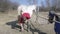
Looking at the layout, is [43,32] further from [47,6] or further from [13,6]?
[13,6]

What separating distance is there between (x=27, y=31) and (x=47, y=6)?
319 inches

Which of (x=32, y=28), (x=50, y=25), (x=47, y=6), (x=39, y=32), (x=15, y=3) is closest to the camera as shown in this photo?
(x=39, y=32)

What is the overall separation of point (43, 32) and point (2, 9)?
8.81m

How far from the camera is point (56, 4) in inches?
623

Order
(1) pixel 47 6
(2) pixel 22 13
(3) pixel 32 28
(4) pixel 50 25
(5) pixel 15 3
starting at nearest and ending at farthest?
(2) pixel 22 13 < (3) pixel 32 28 < (4) pixel 50 25 < (1) pixel 47 6 < (5) pixel 15 3

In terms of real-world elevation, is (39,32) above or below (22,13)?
below

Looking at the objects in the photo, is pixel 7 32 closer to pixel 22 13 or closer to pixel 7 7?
pixel 22 13

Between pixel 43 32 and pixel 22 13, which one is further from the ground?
pixel 22 13

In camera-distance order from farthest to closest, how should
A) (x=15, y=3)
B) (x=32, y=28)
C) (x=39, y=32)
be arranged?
(x=15, y=3) < (x=32, y=28) < (x=39, y=32)

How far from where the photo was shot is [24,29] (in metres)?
7.82

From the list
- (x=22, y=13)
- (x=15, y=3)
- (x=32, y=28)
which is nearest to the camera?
(x=22, y=13)

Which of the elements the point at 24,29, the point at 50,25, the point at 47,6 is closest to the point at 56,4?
the point at 47,6

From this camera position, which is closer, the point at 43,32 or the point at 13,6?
the point at 43,32

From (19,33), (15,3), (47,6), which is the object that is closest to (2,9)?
(15,3)
